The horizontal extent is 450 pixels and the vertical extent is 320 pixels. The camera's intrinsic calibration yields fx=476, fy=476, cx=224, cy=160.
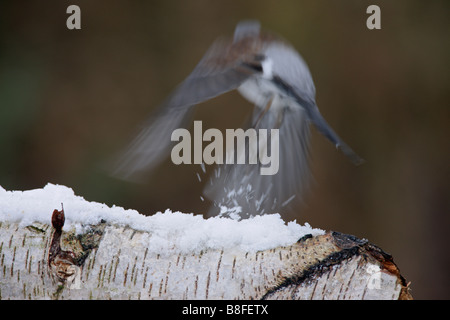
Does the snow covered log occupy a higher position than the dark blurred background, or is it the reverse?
the dark blurred background

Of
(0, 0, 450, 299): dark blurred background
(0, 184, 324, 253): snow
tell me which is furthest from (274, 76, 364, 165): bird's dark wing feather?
(0, 0, 450, 299): dark blurred background

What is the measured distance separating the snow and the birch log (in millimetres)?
16

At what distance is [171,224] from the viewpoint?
2.67 feet

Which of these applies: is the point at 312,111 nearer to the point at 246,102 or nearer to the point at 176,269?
the point at 176,269

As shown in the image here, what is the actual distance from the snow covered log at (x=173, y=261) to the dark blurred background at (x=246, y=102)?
1.75 metres

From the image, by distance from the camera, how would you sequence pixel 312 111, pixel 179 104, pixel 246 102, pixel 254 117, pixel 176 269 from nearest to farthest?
1. pixel 176 269
2. pixel 179 104
3. pixel 312 111
4. pixel 254 117
5. pixel 246 102

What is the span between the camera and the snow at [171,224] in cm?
78

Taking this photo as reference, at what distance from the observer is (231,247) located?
78 centimetres

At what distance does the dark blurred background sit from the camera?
8.45ft

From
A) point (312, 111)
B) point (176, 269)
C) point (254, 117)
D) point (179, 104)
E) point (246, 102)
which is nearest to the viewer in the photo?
point (176, 269)

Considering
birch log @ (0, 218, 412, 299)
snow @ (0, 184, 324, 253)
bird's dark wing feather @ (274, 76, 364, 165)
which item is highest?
bird's dark wing feather @ (274, 76, 364, 165)

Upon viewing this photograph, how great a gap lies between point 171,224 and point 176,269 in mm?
86

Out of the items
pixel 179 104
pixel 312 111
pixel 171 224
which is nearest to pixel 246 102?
pixel 312 111

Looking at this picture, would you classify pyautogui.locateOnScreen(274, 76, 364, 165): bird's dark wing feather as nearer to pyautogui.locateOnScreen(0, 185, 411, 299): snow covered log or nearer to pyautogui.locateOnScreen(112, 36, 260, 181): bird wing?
pyautogui.locateOnScreen(112, 36, 260, 181): bird wing
